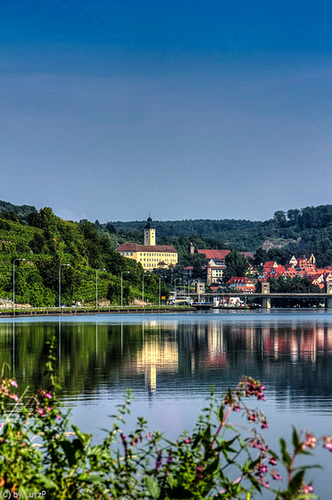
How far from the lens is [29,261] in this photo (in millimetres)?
130125

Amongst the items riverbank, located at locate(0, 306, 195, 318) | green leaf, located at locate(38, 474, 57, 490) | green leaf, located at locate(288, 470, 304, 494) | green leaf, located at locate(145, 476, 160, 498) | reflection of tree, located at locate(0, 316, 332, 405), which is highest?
green leaf, located at locate(288, 470, 304, 494)

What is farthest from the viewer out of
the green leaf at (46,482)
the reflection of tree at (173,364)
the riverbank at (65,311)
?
the riverbank at (65,311)

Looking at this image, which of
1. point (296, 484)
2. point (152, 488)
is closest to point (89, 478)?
point (152, 488)

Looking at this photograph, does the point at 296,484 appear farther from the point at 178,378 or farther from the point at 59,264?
the point at 59,264

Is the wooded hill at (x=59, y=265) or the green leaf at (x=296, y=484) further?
the wooded hill at (x=59, y=265)

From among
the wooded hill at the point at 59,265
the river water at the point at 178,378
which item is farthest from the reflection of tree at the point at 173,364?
the wooded hill at the point at 59,265

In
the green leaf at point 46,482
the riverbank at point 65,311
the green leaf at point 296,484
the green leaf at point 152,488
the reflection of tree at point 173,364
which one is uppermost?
the green leaf at point 296,484

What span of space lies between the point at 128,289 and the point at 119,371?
396ft

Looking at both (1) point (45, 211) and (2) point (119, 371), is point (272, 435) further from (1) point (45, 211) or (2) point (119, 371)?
(1) point (45, 211)

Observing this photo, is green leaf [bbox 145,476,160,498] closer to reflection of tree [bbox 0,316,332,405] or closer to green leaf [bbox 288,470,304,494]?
green leaf [bbox 288,470,304,494]

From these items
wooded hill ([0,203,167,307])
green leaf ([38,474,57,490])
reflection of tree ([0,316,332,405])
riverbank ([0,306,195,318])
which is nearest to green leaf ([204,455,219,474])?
green leaf ([38,474,57,490])

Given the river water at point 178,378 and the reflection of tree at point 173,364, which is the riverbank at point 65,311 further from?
the river water at point 178,378

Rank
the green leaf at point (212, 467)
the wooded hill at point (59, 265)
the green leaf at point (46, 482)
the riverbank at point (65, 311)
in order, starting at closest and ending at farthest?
1. the green leaf at point (46, 482)
2. the green leaf at point (212, 467)
3. the riverbank at point (65, 311)
4. the wooded hill at point (59, 265)

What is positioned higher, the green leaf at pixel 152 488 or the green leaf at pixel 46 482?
the green leaf at pixel 46 482
